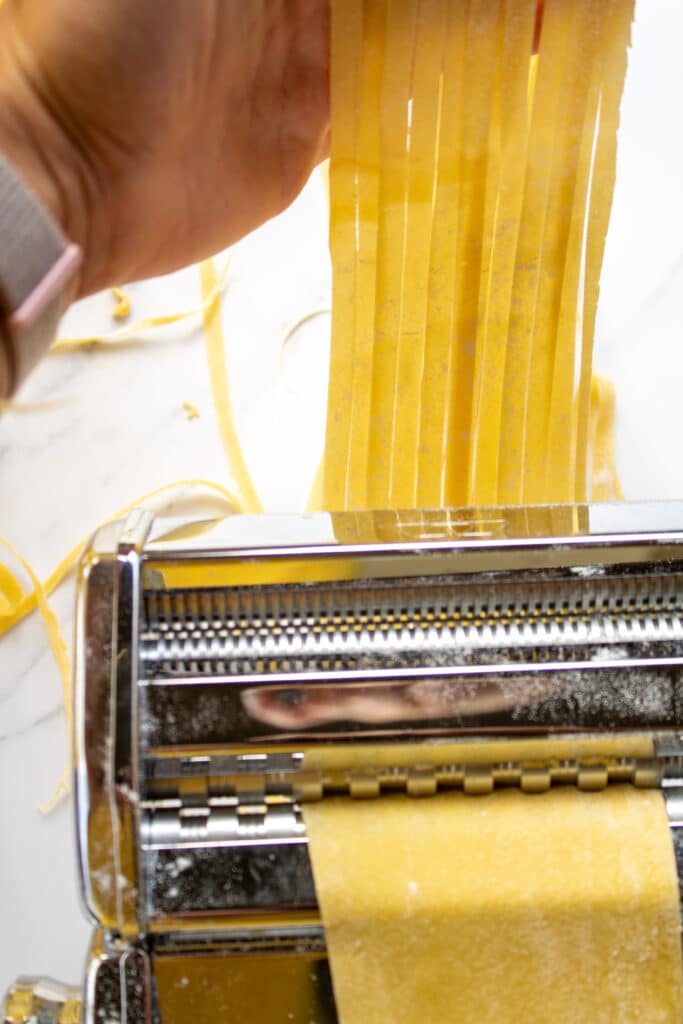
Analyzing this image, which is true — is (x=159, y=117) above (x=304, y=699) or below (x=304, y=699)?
above

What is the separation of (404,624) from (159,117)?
39 cm

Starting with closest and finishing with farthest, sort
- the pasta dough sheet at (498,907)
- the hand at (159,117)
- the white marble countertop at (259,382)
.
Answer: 1. the pasta dough sheet at (498,907)
2. the hand at (159,117)
3. the white marble countertop at (259,382)

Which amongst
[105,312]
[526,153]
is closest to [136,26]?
[526,153]

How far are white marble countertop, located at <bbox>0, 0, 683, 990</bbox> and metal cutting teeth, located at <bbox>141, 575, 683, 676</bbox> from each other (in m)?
0.40

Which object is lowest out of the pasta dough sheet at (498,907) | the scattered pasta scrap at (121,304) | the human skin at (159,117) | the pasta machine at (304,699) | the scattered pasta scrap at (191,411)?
the pasta dough sheet at (498,907)

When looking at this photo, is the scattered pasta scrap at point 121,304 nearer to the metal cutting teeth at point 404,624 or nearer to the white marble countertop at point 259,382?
the white marble countertop at point 259,382

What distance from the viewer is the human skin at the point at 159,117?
2.02ft

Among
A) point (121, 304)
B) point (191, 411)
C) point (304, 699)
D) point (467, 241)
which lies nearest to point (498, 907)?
point (304, 699)

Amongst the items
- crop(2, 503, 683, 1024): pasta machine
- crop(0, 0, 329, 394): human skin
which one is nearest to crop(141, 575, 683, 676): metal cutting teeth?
crop(2, 503, 683, 1024): pasta machine

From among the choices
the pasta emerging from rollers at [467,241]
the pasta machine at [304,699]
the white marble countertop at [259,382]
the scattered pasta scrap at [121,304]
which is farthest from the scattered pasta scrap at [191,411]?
the pasta machine at [304,699]

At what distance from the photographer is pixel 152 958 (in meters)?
0.53

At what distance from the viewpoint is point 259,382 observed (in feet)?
3.13

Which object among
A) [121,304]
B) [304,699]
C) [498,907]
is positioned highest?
[121,304]

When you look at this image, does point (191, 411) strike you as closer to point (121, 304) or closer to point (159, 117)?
point (121, 304)
